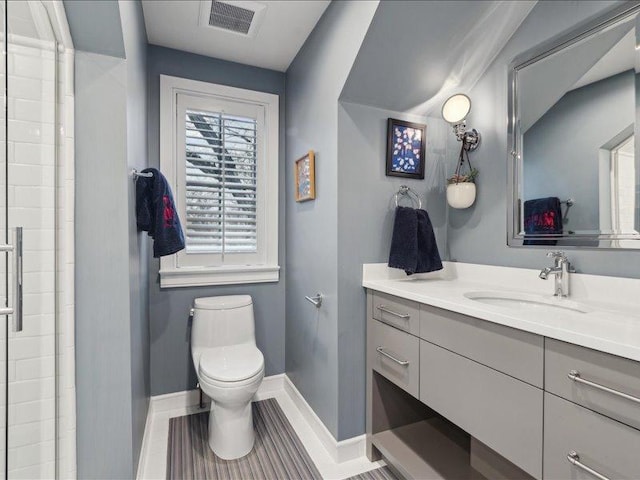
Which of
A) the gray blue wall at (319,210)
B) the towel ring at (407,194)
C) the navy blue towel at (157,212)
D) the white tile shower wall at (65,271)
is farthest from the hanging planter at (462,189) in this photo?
the white tile shower wall at (65,271)

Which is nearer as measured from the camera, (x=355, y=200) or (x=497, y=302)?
(x=497, y=302)

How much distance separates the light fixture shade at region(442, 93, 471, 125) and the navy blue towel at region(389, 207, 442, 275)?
1.71ft

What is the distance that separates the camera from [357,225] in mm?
1671

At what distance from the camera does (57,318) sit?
121 cm

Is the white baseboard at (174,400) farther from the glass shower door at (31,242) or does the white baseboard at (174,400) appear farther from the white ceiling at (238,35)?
the white ceiling at (238,35)

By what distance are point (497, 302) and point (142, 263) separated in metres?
1.83

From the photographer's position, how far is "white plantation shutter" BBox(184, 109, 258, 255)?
2.19 metres

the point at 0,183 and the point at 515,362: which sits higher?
the point at 0,183

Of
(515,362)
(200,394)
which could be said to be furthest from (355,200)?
(200,394)

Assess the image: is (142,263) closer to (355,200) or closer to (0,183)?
(0,183)

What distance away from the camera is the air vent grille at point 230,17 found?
1720 mm

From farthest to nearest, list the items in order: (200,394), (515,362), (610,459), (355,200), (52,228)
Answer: (200,394) → (355,200) → (52,228) → (515,362) → (610,459)

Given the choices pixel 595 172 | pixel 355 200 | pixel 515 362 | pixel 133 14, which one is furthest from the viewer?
pixel 355 200

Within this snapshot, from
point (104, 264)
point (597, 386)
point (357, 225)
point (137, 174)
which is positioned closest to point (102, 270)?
point (104, 264)
